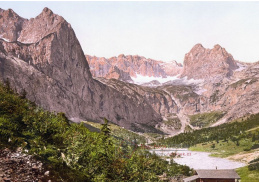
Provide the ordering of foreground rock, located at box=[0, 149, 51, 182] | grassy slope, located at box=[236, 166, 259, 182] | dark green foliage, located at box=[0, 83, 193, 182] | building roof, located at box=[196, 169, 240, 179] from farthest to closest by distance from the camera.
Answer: grassy slope, located at box=[236, 166, 259, 182], building roof, located at box=[196, 169, 240, 179], dark green foliage, located at box=[0, 83, 193, 182], foreground rock, located at box=[0, 149, 51, 182]

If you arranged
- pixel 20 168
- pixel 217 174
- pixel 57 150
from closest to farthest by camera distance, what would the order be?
pixel 20 168
pixel 57 150
pixel 217 174

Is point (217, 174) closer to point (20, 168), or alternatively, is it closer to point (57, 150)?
point (57, 150)

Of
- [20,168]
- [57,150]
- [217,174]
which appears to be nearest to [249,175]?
[217,174]

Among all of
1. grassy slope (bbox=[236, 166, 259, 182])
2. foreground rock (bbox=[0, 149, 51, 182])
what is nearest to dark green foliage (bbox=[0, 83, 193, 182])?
foreground rock (bbox=[0, 149, 51, 182])

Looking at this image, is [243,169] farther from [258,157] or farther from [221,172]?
[221,172]

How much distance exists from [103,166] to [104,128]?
48917 mm

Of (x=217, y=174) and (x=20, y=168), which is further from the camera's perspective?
(x=217, y=174)

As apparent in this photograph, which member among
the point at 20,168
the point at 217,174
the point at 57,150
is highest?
the point at 57,150

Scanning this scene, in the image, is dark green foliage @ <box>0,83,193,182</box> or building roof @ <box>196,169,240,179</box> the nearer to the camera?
dark green foliage @ <box>0,83,193,182</box>

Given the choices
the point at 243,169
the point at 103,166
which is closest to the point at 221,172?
the point at 243,169

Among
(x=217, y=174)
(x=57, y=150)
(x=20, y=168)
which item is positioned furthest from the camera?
(x=217, y=174)

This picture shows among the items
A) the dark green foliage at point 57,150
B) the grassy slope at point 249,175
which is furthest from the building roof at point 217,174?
the dark green foliage at point 57,150

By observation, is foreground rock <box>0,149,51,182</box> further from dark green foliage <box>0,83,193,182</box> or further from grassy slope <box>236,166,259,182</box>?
grassy slope <box>236,166,259,182</box>

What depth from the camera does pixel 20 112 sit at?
41.3 metres
